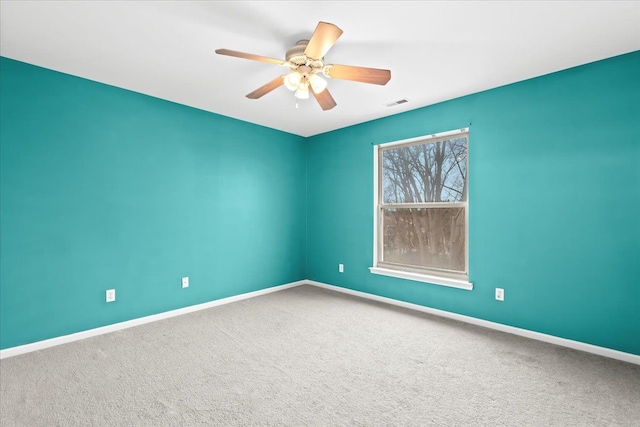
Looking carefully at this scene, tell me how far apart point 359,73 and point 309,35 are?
1.52ft

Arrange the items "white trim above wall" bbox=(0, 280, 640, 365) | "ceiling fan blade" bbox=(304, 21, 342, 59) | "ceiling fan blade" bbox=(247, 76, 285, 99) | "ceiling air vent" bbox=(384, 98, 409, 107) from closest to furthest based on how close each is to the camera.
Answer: "ceiling fan blade" bbox=(304, 21, 342, 59)
"ceiling fan blade" bbox=(247, 76, 285, 99)
"white trim above wall" bbox=(0, 280, 640, 365)
"ceiling air vent" bbox=(384, 98, 409, 107)

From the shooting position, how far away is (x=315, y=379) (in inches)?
87.4

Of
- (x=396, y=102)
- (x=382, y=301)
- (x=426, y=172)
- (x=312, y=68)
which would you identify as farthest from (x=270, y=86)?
(x=382, y=301)

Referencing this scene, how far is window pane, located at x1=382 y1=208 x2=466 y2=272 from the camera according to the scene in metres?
3.59

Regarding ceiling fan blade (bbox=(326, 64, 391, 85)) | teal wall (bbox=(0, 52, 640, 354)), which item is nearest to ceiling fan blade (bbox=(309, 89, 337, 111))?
ceiling fan blade (bbox=(326, 64, 391, 85))

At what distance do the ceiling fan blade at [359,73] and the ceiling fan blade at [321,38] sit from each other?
0.18m

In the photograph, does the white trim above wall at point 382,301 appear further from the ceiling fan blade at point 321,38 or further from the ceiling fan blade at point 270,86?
the ceiling fan blade at point 321,38

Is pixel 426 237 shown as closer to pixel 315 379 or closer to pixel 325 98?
pixel 325 98

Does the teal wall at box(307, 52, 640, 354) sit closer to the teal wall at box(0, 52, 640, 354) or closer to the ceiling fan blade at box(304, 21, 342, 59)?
the teal wall at box(0, 52, 640, 354)

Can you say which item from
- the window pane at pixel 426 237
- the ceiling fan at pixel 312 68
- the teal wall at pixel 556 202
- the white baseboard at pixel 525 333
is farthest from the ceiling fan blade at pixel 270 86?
the white baseboard at pixel 525 333

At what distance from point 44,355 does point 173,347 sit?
1.02m

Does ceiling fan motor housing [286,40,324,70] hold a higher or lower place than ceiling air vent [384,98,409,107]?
lower

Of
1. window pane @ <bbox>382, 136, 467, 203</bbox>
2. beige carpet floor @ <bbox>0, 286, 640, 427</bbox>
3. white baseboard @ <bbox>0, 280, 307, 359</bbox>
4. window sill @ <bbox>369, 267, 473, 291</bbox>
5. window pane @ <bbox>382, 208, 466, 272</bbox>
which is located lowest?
beige carpet floor @ <bbox>0, 286, 640, 427</bbox>

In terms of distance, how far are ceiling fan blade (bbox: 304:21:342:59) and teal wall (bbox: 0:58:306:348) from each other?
2.31m
